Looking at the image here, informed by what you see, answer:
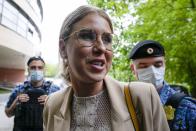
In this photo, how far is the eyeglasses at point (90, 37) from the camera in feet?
5.41

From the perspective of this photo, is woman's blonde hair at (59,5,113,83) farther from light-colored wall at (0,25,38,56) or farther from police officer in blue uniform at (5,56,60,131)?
light-colored wall at (0,25,38,56)

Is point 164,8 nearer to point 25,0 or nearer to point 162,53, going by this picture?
point 162,53

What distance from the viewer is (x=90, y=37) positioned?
1.66m

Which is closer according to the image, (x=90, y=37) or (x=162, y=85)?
(x=90, y=37)

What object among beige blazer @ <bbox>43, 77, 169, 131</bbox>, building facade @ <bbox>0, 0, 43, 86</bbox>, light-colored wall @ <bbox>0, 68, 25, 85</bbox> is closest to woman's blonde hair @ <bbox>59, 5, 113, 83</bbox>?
beige blazer @ <bbox>43, 77, 169, 131</bbox>

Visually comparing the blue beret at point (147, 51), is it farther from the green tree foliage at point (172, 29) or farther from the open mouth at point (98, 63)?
the green tree foliage at point (172, 29)

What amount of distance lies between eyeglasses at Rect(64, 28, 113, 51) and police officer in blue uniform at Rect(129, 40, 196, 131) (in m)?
0.88

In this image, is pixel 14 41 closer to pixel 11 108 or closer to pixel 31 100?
pixel 11 108

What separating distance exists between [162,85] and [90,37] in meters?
1.31

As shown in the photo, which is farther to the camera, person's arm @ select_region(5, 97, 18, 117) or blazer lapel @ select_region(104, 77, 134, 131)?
person's arm @ select_region(5, 97, 18, 117)

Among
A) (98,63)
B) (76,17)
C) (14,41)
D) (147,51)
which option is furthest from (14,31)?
(98,63)

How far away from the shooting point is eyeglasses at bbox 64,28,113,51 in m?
1.65

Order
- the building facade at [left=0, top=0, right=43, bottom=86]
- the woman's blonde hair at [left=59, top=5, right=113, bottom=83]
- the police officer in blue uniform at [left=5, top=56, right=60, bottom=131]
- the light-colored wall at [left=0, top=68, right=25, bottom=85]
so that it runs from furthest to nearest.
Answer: the light-colored wall at [left=0, top=68, right=25, bottom=85]
the building facade at [left=0, top=0, right=43, bottom=86]
the police officer in blue uniform at [left=5, top=56, right=60, bottom=131]
the woman's blonde hair at [left=59, top=5, right=113, bottom=83]

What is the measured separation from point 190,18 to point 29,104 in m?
5.75
